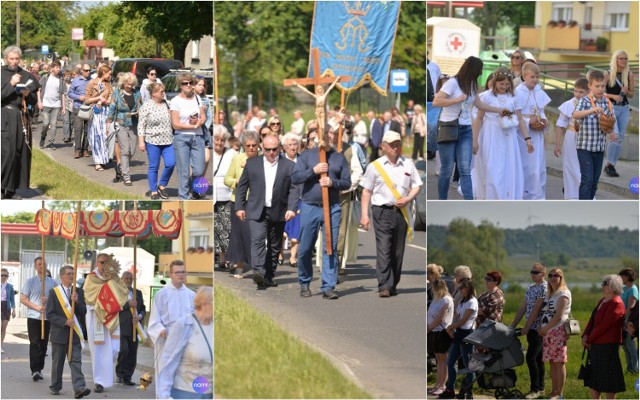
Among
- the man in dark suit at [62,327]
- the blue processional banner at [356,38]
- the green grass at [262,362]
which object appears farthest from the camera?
the man in dark suit at [62,327]

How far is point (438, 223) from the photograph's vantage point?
11758mm

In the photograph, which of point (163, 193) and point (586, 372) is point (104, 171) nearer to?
point (163, 193)

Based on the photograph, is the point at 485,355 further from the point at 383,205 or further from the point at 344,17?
the point at 344,17

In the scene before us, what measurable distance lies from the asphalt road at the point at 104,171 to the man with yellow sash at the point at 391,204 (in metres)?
1.44

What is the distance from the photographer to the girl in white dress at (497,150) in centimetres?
1180

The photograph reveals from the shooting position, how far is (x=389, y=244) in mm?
11711

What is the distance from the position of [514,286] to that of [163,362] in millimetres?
3133

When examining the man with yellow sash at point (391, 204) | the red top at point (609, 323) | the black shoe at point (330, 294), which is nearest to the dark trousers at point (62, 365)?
the black shoe at point (330, 294)

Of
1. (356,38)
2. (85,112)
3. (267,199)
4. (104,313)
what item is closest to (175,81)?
(85,112)

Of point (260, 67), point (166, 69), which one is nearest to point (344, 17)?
point (260, 67)

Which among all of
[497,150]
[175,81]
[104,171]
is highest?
[175,81]

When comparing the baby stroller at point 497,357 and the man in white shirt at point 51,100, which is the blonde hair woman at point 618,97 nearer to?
the baby stroller at point 497,357

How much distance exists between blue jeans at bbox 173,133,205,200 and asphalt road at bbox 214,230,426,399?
835 millimetres

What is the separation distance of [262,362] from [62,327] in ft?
6.00
